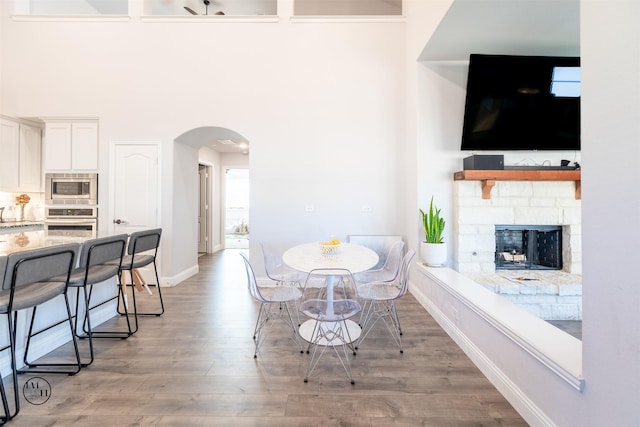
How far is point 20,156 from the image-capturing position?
438cm

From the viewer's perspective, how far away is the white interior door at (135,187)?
4.18 meters

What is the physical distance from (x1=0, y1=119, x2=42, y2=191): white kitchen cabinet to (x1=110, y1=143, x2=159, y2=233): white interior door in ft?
5.08

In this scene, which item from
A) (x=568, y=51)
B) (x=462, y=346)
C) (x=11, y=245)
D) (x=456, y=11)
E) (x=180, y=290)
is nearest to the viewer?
(x=11, y=245)

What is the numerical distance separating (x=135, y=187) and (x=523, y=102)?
5260 millimetres

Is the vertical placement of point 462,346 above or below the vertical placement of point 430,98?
below

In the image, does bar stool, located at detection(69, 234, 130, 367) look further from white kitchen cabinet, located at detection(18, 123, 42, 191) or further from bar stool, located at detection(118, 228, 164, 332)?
white kitchen cabinet, located at detection(18, 123, 42, 191)

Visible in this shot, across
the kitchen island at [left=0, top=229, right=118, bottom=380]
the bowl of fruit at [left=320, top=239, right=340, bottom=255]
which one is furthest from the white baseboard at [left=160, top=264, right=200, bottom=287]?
the bowl of fruit at [left=320, top=239, right=340, bottom=255]

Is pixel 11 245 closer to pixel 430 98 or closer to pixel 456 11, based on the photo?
pixel 456 11

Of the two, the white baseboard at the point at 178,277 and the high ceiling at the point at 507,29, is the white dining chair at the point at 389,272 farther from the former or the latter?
the white baseboard at the point at 178,277

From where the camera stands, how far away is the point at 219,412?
172cm

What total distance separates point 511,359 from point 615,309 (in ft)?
2.74

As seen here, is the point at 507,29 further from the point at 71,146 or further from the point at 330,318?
the point at 71,146

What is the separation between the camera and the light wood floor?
1.67 metres

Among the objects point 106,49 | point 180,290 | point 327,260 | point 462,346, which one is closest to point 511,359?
point 462,346
